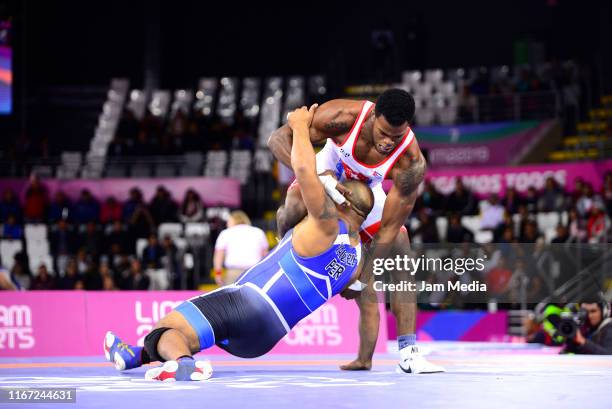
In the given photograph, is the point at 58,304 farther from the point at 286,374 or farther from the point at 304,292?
the point at 304,292

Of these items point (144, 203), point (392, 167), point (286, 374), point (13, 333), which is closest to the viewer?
point (392, 167)

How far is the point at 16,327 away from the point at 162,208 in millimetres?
6714

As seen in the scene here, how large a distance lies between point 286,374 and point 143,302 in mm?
3657

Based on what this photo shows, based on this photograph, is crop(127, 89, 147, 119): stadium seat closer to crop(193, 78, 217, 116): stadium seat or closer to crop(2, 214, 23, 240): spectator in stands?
crop(193, 78, 217, 116): stadium seat

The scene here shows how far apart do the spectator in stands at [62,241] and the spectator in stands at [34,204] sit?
0.85 meters

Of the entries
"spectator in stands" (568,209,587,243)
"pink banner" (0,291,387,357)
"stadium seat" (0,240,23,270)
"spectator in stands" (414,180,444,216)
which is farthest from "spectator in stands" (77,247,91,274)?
"spectator in stands" (568,209,587,243)

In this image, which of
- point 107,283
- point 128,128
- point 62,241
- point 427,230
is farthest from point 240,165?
point 107,283

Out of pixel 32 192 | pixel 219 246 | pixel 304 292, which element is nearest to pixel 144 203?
pixel 32 192

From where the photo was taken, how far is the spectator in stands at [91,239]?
1535cm

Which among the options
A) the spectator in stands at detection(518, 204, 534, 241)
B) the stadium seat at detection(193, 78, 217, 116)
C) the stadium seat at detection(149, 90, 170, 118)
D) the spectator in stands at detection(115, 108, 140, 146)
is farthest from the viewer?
the stadium seat at detection(193, 78, 217, 116)

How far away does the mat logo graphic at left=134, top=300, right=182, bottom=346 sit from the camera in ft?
31.4

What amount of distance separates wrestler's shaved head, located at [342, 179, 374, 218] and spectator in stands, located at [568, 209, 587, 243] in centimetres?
830

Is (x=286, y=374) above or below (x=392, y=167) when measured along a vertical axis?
below

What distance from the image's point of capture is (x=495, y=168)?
54.2 feet
